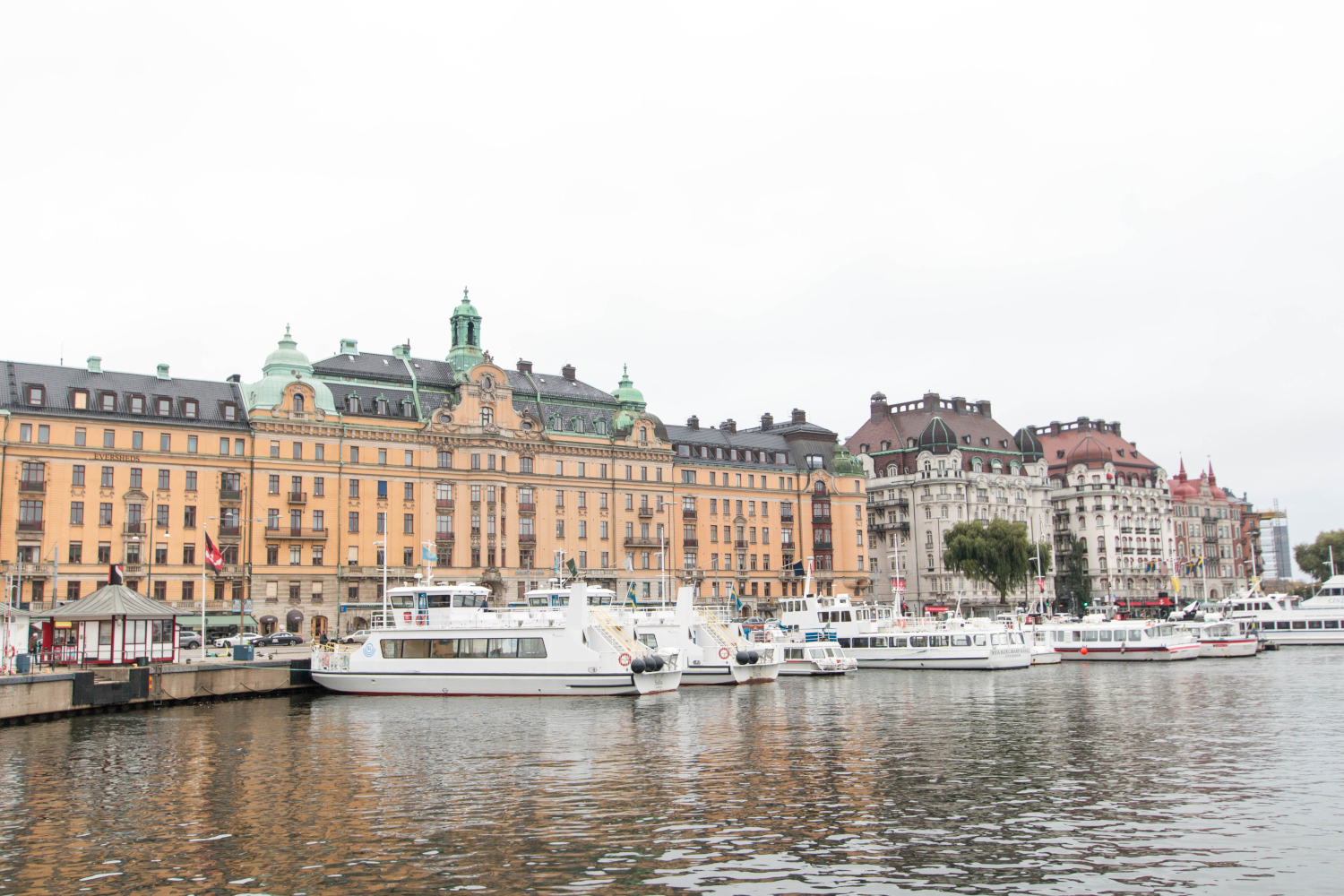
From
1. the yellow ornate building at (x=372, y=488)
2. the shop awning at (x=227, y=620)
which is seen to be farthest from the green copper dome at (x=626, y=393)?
the shop awning at (x=227, y=620)

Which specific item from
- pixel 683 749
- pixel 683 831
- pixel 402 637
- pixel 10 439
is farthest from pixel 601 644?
pixel 10 439

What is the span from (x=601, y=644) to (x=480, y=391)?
188 feet

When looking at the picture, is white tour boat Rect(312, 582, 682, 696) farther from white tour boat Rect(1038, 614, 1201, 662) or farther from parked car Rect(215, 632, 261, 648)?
white tour boat Rect(1038, 614, 1201, 662)

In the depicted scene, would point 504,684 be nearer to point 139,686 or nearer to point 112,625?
point 139,686

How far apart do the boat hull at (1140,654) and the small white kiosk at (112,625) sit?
76.8 metres

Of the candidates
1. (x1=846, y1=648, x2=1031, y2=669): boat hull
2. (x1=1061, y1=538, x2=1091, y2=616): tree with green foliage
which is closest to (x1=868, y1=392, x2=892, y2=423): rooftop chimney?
(x1=1061, y1=538, x2=1091, y2=616): tree with green foliage

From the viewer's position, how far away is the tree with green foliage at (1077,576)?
188250 millimetres

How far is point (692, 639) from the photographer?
8344cm

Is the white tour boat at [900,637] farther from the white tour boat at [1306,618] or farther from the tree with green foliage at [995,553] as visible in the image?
the tree with green foliage at [995,553]

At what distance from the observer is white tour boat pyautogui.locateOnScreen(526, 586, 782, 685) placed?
264 ft

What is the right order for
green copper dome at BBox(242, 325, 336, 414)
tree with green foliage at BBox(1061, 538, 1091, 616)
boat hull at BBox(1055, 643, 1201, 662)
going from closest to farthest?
boat hull at BBox(1055, 643, 1201, 662), green copper dome at BBox(242, 325, 336, 414), tree with green foliage at BBox(1061, 538, 1091, 616)

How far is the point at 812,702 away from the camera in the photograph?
67.8m

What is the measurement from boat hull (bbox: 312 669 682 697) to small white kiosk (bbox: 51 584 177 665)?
11.5 metres

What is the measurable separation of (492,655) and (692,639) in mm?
15907
